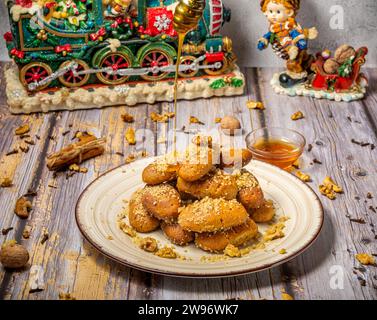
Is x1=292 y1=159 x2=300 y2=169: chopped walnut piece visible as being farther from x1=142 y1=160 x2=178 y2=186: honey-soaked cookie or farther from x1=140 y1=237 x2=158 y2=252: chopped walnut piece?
x1=140 y1=237 x2=158 y2=252: chopped walnut piece

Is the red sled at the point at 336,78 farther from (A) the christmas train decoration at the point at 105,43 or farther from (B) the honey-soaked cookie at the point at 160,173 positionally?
(B) the honey-soaked cookie at the point at 160,173

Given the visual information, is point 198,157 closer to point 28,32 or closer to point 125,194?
point 125,194

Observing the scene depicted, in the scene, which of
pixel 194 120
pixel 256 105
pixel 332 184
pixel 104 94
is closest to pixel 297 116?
pixel 256 105

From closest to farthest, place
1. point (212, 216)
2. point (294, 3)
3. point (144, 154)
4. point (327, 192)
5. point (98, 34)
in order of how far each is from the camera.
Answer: point (212, 216), point (327, 192), point (144, 154), point (98, 34), point (294, 3)

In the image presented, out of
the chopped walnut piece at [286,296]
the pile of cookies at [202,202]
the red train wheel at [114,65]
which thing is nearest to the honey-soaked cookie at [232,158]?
the pile of cookies at [202,202]

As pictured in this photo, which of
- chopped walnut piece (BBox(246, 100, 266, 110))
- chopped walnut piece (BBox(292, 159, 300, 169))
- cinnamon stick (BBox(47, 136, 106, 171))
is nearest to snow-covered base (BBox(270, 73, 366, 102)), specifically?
chopped walnut piece (BBox(246, 100, 266, 110))

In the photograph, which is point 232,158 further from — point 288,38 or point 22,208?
point 288,38
